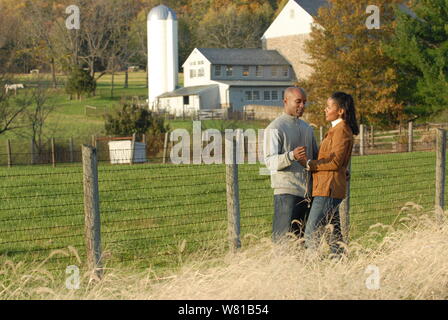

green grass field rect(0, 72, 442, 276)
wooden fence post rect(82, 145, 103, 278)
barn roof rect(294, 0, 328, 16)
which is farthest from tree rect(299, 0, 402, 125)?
wooden fence post rect(82, 145, 103, 278)

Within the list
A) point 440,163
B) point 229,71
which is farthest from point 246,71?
point 440,163

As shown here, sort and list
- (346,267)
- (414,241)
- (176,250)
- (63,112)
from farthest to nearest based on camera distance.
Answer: (63,112), (176,250), (414,241), (346,267)

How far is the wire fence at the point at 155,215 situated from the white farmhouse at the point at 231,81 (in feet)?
156

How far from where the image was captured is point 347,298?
6145 millimetres

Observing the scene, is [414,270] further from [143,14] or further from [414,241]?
[143,14]

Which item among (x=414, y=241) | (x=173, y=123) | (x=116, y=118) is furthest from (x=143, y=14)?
(x=414, y=241)

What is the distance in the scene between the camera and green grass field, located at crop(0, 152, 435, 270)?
34.0 ft

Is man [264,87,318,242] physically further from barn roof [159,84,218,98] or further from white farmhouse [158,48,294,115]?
barn roof [159,84,218,98]

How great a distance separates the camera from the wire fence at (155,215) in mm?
10227

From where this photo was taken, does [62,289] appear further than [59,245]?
No

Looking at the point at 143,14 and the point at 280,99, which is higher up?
the point at 143,14

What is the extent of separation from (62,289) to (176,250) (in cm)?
424

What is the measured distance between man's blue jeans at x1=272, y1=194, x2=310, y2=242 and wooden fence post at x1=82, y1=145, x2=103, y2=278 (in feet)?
5.99
